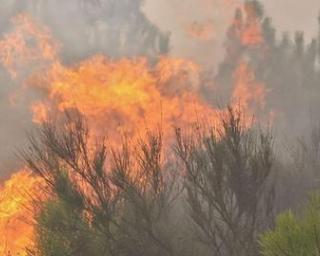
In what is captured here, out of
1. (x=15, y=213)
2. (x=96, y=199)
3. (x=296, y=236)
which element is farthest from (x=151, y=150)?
(x=15, y=213)

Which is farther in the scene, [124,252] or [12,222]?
[12,222]

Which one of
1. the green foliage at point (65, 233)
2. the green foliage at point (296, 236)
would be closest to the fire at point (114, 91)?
the green foliage at point (65, 233)

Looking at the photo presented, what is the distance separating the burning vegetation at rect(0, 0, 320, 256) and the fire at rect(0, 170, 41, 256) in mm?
89

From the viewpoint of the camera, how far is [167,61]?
5316 centimetres

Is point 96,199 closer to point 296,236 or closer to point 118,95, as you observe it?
point 296,236

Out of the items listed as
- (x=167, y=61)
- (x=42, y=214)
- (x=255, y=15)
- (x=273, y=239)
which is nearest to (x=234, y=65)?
(x=255, y=15)

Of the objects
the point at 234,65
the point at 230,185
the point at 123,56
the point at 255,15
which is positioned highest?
the point at 255,15

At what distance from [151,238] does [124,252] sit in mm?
998

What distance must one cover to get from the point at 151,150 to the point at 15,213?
22946 millimetres

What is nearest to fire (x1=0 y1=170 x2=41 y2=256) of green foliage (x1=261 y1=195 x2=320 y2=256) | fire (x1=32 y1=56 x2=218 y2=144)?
fire (x1=32 y1=56 x2=218 y2=144)

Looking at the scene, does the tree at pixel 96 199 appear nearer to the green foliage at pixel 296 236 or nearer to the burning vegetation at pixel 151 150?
the burning vegetation at pixel 151 150

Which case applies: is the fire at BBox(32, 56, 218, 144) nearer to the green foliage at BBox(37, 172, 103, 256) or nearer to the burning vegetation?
the burning vegetation

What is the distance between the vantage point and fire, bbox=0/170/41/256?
35.8 m

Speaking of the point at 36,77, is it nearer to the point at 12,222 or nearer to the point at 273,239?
the point at 12,222
